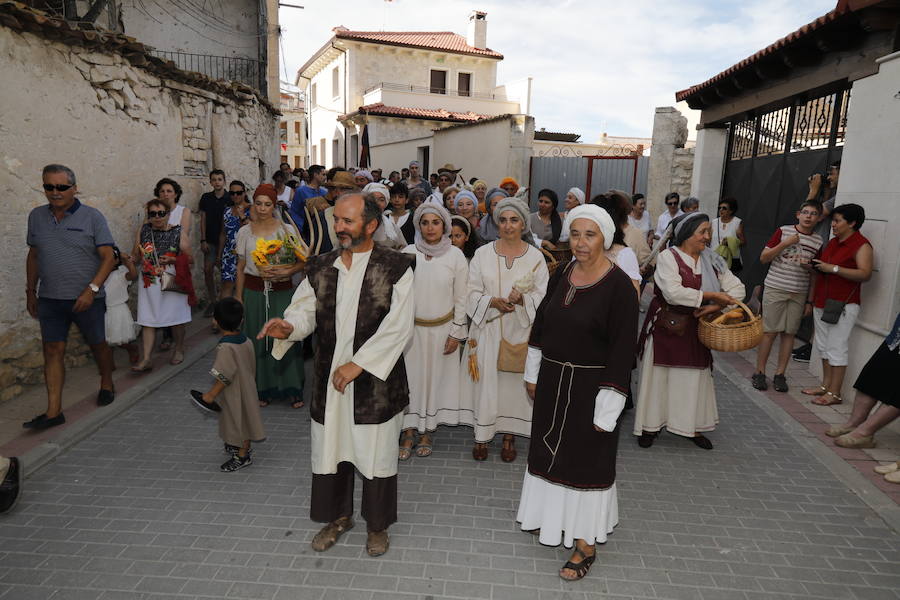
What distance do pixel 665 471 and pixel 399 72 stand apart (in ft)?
97.2

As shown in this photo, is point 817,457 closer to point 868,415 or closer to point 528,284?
point 868,415

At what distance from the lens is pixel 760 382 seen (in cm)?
650

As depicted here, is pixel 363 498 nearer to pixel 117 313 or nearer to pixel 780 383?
pixel 117 313

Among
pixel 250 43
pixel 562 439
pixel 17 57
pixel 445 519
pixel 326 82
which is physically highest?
pixel 326 82

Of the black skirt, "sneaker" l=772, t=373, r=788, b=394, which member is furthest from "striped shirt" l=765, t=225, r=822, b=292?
the black skirt

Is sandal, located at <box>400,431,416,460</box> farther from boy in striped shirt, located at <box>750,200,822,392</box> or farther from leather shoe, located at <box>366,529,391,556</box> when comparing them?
boy in striped shirt, located at <box>750,200,822,392</box>

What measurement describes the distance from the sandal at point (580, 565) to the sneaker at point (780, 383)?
4.12 m

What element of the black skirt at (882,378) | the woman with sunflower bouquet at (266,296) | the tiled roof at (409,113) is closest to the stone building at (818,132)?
the black skirt at (882,378)

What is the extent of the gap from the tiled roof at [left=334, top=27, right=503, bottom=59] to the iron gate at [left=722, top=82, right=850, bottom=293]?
74.1 ft

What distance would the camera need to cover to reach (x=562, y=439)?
3305mm

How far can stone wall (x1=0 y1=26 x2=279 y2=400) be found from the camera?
18.4 feet

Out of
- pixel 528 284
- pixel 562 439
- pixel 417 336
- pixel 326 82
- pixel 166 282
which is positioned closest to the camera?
pixel 562 439

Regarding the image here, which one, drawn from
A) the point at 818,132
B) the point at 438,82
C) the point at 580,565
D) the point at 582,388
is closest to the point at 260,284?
the point at 582,388

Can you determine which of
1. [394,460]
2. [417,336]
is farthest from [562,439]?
[417,336]
